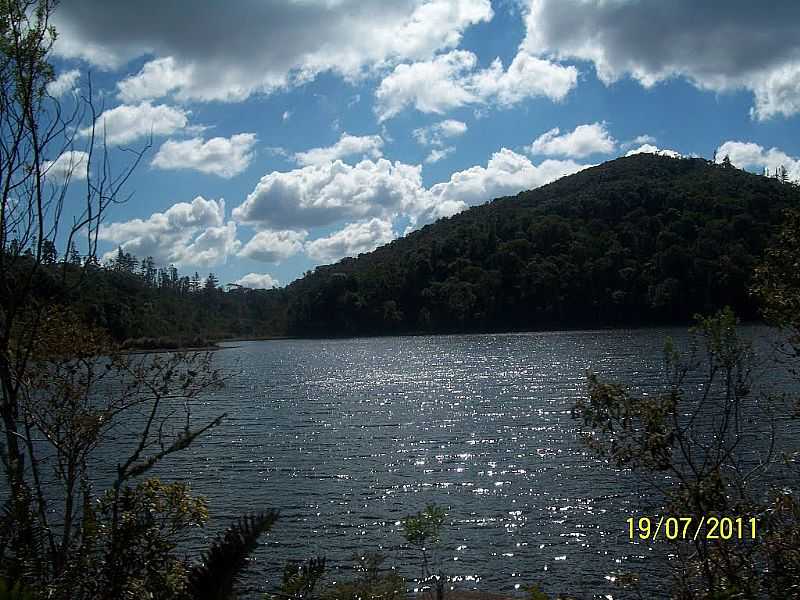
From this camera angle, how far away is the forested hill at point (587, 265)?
12669 cm

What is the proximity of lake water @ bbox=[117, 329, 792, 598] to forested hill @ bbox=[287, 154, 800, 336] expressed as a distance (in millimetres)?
75839

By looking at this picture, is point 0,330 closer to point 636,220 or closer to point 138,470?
point 138,470

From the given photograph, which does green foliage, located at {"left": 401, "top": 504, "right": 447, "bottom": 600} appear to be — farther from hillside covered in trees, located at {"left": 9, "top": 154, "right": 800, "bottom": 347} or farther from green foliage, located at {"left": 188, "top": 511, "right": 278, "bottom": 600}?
hillside covered in trees, located at {"left": 9, "top": 154, "right": 800, "bottom": 347}

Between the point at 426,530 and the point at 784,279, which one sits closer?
the point at 784,279

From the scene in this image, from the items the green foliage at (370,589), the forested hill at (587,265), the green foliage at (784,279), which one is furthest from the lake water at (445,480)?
the forested hill at (587,265)

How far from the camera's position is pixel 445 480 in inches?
1072

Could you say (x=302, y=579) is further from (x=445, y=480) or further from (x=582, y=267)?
(x=582, y=267)

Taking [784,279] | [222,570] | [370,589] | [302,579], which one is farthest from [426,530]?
[222,570]

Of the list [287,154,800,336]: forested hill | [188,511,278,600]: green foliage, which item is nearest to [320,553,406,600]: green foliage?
[188,511,278,600]: green foliage

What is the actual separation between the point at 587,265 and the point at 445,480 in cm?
12549

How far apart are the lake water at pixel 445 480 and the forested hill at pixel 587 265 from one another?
249 feet

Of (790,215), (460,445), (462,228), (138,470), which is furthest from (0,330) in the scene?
(462,228)

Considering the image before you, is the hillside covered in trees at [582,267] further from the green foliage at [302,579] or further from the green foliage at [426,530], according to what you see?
the green foliage at [302,579]

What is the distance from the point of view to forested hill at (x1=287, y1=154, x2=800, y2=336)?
126688 millimetres
